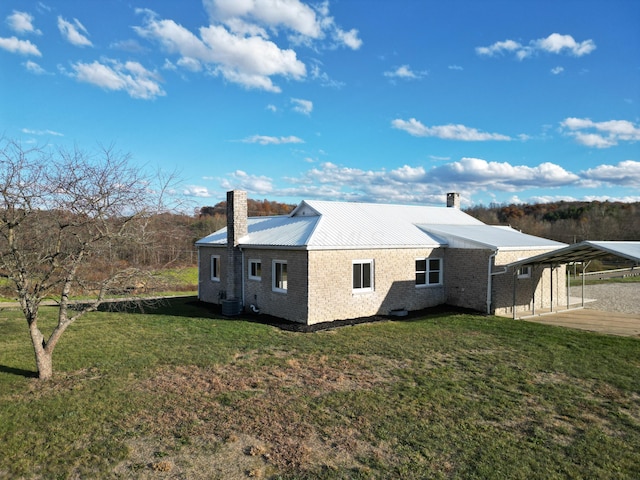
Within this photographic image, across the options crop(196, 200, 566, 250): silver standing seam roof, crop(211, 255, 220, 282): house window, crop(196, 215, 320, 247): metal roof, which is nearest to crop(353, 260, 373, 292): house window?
crop(196, 200, 566, 250): silver standing seam roof

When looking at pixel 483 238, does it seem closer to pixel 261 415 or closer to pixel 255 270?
pixel 255 270

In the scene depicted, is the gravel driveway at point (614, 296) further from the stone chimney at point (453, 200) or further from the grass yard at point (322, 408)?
the stone chimney at point (453, 200)

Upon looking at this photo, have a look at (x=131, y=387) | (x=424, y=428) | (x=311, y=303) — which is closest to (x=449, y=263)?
(x=311, y=303)

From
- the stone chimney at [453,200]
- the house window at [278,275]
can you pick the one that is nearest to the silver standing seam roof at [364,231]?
the house window at [278,275]

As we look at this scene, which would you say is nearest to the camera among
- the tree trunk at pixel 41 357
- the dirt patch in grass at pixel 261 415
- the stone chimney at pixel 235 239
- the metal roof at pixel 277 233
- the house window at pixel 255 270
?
the dirt patch in grass at pixel 261 415

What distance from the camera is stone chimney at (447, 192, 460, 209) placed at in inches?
1031

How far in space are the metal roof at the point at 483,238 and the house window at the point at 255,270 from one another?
26.3ft

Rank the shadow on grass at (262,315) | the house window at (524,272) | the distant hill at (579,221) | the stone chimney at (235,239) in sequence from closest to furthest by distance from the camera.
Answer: the shadow on grass at (262,315) < the stone chimney at (235,239) < the house window at (524,272) < the distant hill at (579,221)

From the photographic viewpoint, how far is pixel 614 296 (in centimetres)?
2372

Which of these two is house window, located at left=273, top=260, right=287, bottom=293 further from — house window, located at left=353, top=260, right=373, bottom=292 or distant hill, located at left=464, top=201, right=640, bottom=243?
distant hill, located at left=464, top=201, right=640, bottom=243

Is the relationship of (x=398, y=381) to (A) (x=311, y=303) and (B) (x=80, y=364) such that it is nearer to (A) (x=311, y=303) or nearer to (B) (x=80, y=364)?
(A) (x=311, y=303)

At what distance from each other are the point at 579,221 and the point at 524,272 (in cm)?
6095

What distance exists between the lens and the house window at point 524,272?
18.4 meters

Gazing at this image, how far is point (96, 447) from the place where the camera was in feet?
20.0
